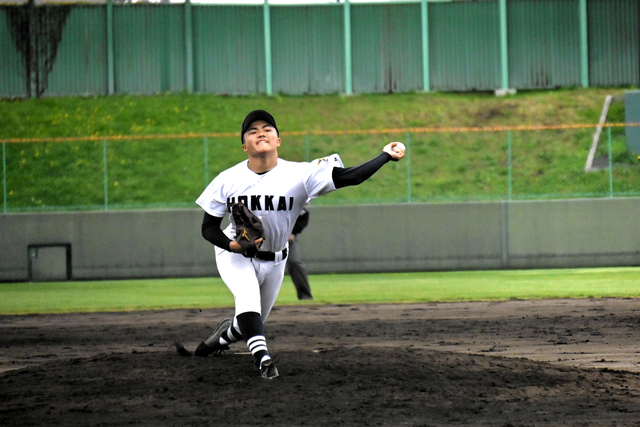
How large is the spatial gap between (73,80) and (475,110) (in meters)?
14.2

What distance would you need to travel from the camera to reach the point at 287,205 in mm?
5863

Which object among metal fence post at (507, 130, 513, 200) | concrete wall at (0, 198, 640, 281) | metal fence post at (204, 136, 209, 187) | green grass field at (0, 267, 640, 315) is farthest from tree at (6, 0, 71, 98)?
metal fence post at (507, 130, 513, 200)

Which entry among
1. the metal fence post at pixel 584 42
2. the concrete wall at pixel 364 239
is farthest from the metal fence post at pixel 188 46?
the metal fence post at pixel 584 42

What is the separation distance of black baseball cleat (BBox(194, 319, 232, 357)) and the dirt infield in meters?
0.11

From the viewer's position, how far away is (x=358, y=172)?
5586 millimetres

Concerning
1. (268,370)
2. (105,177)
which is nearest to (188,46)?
(105,177)

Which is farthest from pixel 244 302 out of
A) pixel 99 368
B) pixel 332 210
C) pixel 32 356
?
pixel 332 210

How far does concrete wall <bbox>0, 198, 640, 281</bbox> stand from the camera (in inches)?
719

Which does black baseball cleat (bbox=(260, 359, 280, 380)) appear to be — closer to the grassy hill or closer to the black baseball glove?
the black baseball glove

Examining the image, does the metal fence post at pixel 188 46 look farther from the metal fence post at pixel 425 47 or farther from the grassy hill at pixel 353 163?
the metal fence post at pixel 425 47

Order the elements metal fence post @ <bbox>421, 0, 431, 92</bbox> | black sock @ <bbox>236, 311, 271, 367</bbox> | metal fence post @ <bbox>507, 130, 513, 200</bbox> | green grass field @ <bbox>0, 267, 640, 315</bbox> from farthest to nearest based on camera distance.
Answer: metal fence post @ <bbox>421, 0, 431, 92</bbox>, metal fence post @ <bbox>507, 130, 513, 200</bbox>, green grass field @ <bbox>0, 267, 640, 315</bbox>, black sock @ <bbox>236, 311, 271, 367</bbox>

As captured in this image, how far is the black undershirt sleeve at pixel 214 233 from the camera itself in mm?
5812

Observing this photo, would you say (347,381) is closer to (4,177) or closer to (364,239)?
(364,239)

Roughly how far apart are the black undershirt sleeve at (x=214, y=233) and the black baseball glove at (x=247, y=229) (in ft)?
0.49
